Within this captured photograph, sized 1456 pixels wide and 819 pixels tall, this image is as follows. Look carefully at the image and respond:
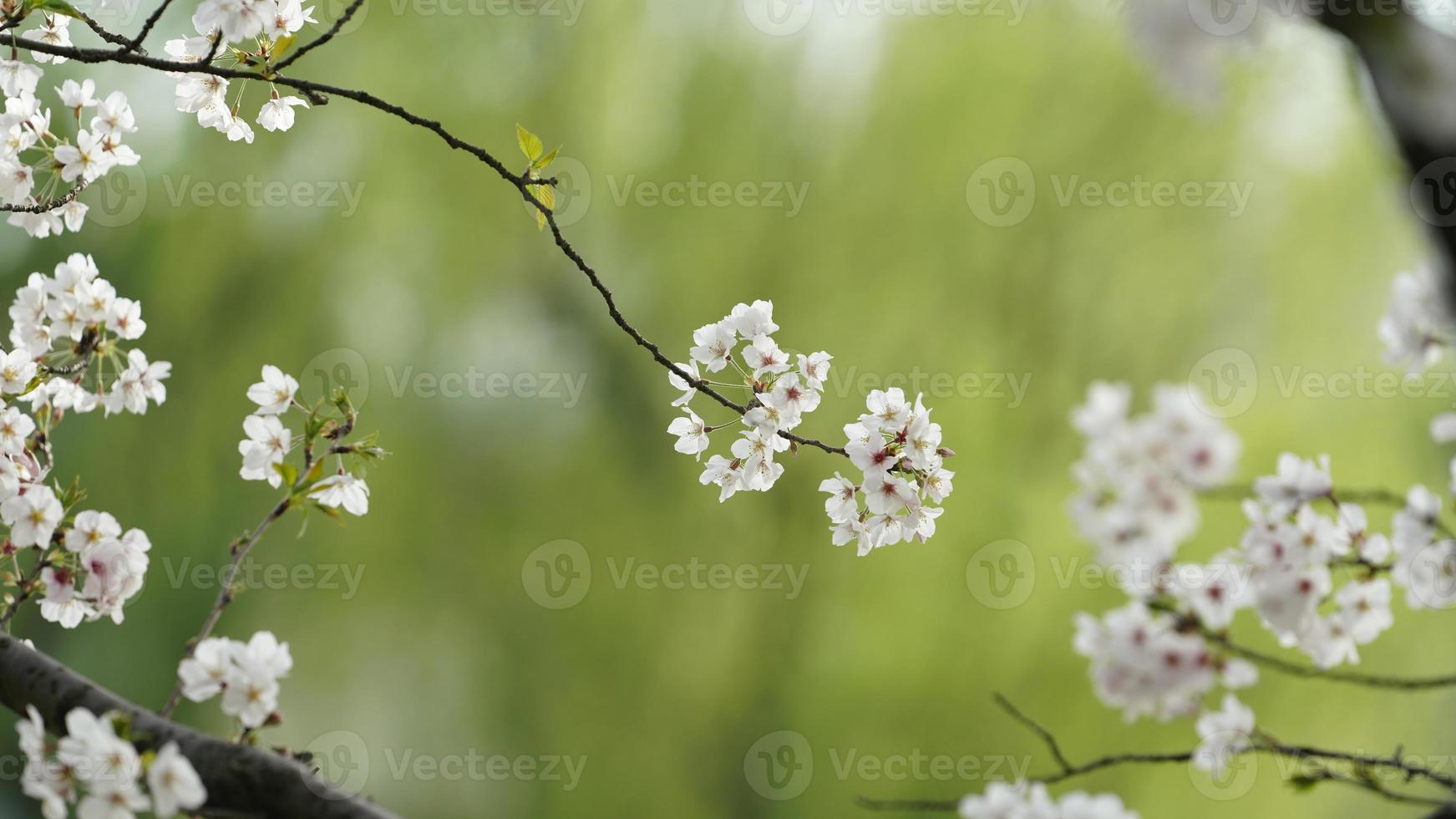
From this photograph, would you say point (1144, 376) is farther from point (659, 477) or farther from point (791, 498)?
point (659, 477)

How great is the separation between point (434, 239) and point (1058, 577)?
2815mm

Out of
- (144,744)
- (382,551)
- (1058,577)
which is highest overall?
(1058,577)

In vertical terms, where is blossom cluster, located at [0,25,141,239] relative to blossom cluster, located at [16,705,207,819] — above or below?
above

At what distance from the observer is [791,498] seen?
156 inches

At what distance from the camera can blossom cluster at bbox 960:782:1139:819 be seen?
1.12 m

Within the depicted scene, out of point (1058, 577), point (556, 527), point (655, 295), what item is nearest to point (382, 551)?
point (556, 527)

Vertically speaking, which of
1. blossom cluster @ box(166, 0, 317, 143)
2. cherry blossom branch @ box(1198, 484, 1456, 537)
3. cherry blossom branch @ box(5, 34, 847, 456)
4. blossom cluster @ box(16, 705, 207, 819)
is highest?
blossom cluster @ box(166, 0, 317, 143)

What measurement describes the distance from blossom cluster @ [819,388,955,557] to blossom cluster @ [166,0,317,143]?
63cm

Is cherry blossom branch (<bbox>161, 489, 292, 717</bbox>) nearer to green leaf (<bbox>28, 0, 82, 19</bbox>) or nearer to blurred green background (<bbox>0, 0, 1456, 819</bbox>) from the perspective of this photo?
green leaf (<bbox>28, 0, 82, 19</bbox>)

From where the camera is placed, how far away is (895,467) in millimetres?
1002

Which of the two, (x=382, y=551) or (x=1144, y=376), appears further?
(x=1144, y=376)

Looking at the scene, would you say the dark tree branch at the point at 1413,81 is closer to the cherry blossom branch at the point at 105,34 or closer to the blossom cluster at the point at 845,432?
the blossom cluster at the point at 845,432

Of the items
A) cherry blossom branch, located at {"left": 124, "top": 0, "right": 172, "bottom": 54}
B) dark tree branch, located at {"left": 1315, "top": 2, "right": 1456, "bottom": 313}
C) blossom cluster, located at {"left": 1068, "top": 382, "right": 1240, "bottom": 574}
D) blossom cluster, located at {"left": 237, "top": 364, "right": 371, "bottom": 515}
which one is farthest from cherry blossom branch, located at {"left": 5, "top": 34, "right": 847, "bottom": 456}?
blossom cluster, located at {"left": 1068, "top": 382, "right": 1240, "bottom": 574}

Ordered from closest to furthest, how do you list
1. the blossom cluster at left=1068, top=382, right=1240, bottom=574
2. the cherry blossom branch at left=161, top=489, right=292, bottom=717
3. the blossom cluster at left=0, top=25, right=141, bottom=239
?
1. the cherry blossom branch at left=161, top=489, right=292, bottom=717
2. the blossom cluster at left=0, top=25, right=141, bottom=239
3. the blossom cluster at left=1068, top=382, right=1240, bottom=574
